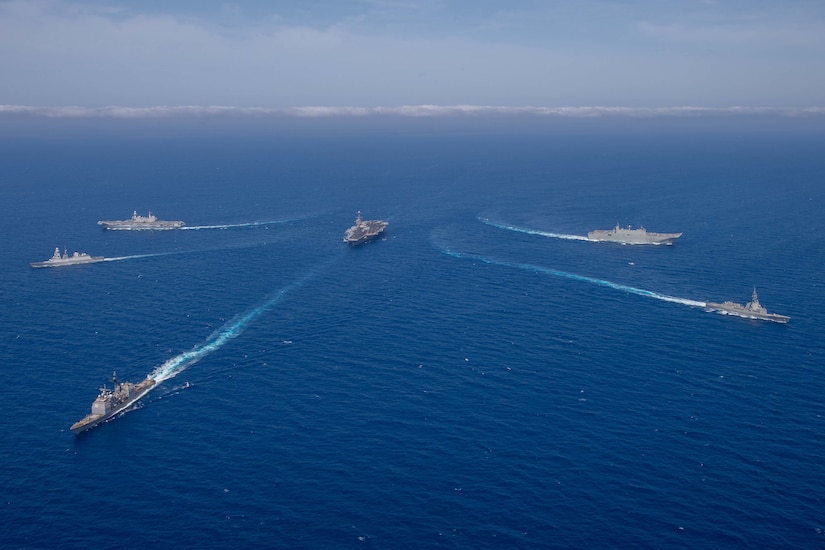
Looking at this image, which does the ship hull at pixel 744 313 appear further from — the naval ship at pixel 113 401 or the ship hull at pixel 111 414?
the naval ship at pixel 113 401

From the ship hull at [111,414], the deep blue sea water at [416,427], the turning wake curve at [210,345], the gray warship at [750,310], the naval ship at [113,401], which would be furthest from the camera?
the gray warship at [750,310]

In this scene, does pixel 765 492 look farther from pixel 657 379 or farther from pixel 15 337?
pixel 15 337

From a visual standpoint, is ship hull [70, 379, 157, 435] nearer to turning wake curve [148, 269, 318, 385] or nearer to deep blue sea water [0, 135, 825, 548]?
deep blue sea water [0, 135, 825, 548]

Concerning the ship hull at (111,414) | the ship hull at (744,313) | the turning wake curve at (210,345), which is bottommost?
the ship hull at (111,414)

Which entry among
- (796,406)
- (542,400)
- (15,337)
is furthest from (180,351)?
(796,406)

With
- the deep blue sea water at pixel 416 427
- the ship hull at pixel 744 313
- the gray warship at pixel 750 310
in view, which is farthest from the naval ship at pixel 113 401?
the gray warship at pixel 750 310
